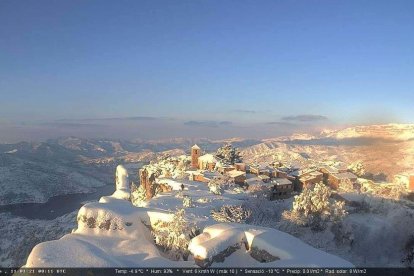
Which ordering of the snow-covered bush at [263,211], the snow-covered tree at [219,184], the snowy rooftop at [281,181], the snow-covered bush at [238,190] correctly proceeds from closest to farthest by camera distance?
the snow-covered bush at [263,211] → the snow-covered tree at [219,184] → the snow-covered bush at [238,190] → the snowy rooftop at [281,181]

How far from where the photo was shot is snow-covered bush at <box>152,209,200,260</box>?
2208 centimetres

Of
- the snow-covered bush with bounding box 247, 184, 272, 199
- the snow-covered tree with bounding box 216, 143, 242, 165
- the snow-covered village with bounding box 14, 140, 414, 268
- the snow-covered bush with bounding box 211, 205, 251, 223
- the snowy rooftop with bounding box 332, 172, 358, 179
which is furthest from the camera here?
the snow-covered tree with bounding box 216, 143, 242, 165

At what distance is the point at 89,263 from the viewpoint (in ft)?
55.4

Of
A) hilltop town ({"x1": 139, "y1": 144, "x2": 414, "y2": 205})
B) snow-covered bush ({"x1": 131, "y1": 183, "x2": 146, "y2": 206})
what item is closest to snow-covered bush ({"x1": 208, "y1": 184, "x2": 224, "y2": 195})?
hilltop town ({"x1": 139, "y1": 144, "x2": 414, "y2": 205})

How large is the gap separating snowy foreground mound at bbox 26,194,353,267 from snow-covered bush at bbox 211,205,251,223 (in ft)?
24.3

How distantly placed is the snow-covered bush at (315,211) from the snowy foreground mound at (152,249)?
38.3 feet

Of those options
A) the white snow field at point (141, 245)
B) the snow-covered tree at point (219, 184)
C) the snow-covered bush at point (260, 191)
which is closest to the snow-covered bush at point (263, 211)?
the snow-covered bush at point (260, 191)

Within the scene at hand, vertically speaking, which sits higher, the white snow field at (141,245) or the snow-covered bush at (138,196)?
the white snow field at (141,245)

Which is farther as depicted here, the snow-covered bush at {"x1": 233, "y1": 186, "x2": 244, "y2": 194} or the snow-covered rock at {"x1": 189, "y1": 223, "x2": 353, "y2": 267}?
the snow-covered bush at {"x1": 233, "y1": 186, "x2": 244, "y2": 194}

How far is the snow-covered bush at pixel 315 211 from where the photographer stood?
104 ft

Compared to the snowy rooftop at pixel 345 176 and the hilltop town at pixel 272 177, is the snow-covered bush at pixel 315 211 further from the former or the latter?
the snowy rooftop at pixel 345 176

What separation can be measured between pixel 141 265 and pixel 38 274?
5.07m

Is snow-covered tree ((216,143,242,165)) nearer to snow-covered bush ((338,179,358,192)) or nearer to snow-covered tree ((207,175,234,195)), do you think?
snow-covered tree ((207,175,234,195))

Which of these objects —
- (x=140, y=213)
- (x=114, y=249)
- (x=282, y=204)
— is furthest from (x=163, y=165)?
(x=114, y=249)
